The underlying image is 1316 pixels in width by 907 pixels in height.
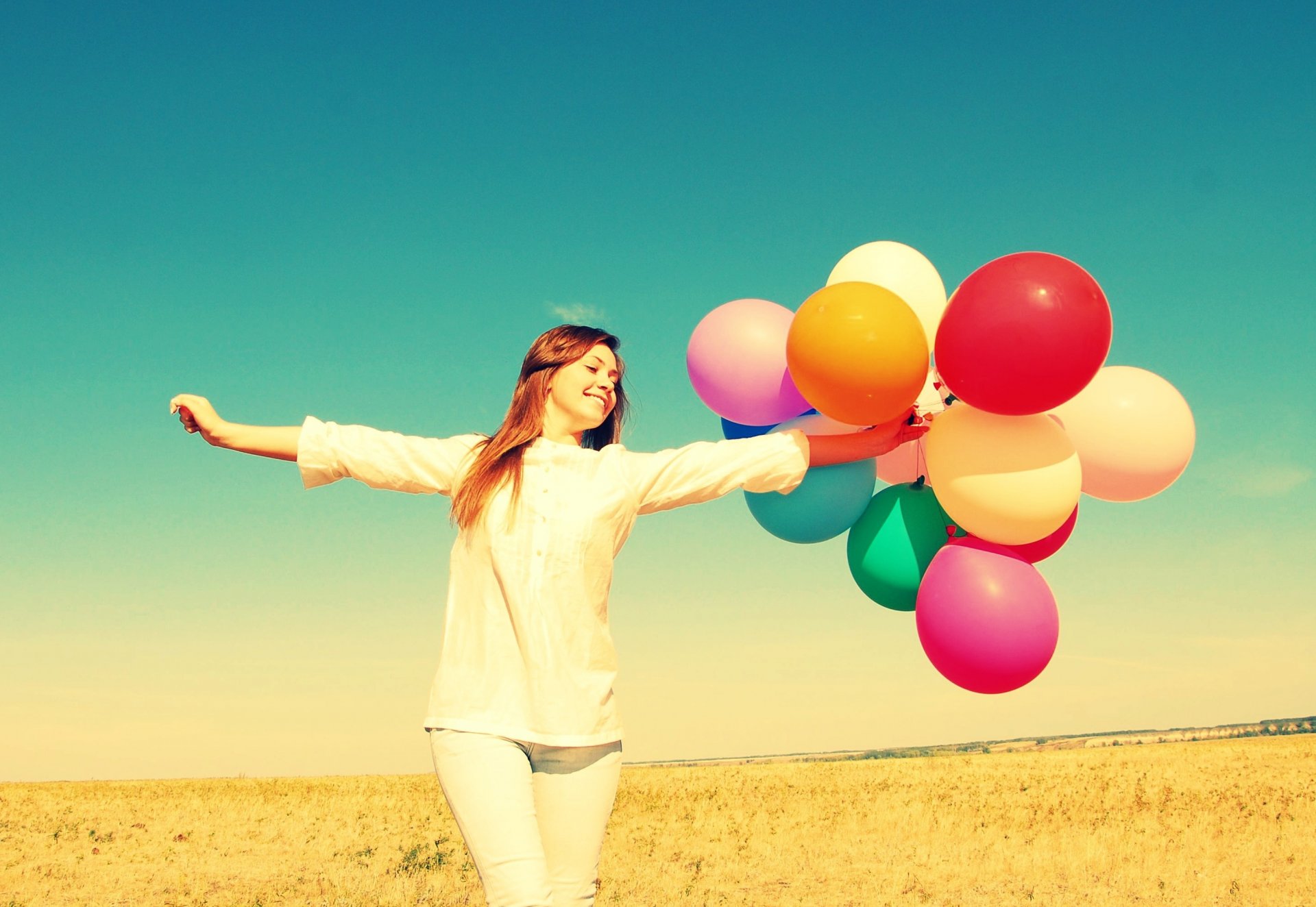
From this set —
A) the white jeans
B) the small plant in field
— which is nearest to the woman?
the white jeans

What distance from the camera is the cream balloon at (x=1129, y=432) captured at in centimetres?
404

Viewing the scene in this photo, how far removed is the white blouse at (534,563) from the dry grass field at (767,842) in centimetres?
616

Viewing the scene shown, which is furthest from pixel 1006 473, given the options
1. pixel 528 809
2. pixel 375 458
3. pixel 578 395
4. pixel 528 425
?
pixel 375 458

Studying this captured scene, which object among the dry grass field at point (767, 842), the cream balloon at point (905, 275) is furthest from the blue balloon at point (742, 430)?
the dry grass field at point (767, 842)

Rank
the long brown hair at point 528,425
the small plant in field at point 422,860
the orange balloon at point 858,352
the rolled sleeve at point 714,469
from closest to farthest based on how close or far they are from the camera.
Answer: the long brown hair at point 528,425
the rolled sleeve at point 714,469
the orange balloon at point 858,352
the small plant in field at point 422,860

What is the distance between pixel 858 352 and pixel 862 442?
45cm

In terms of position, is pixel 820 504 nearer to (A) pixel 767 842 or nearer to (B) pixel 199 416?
(B) pixel 199 416

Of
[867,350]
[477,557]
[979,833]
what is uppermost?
[867,350]

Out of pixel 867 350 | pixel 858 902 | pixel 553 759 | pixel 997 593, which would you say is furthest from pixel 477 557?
pixel 858 902

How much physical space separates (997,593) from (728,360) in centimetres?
139

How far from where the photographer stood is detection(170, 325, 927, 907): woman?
2.78 m

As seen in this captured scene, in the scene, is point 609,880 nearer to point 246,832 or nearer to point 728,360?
point 246,832

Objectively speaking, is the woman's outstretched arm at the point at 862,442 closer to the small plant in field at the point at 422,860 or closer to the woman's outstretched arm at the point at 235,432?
the woman's outstretched arm at the point at 235,432

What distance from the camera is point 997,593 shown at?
3639mm
